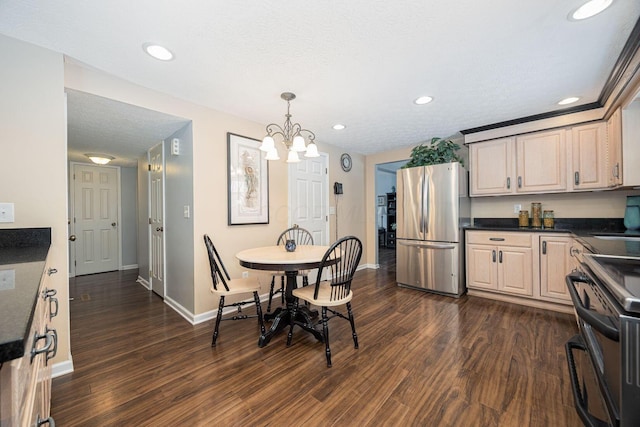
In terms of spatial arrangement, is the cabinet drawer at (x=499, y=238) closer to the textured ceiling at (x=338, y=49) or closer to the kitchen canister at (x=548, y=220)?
the kitchen canister at (x=548, y=220)

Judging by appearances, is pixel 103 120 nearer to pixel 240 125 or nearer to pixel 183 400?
pixel 240 125

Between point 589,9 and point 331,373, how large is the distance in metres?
2.74

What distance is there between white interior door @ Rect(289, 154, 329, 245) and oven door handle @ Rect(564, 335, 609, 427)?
299cm

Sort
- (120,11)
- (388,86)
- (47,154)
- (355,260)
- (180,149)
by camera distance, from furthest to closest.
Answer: (180,149) < (388,86) < (355,260) < (47,154) < (120,11)

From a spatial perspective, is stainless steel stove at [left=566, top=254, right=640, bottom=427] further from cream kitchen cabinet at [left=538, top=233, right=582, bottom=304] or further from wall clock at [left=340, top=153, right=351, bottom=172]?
wall clock at [left=340, top=153, right=351, bottom=172]

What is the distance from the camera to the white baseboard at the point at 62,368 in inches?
69.9

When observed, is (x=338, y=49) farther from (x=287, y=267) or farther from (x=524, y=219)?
(x=524, y=219)

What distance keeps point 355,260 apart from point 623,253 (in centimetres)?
163

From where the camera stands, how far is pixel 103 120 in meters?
2.62

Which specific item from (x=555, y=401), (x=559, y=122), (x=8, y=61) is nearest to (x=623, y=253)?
(x=555, y=401)

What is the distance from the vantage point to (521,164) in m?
3.18

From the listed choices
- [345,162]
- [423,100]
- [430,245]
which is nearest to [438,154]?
[423,100]

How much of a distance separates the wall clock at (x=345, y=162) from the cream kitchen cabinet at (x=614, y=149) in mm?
3211

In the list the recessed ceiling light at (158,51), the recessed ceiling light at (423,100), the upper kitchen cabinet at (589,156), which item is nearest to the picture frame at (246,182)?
the recessed ceiling light at (158,51)
